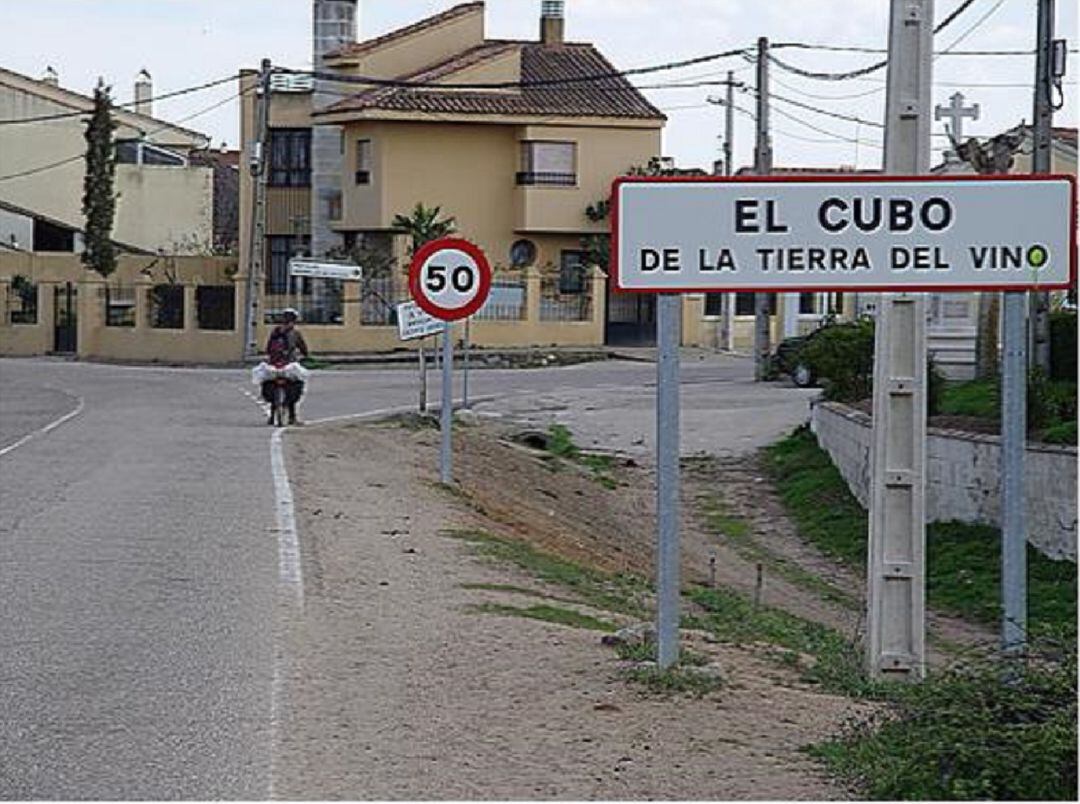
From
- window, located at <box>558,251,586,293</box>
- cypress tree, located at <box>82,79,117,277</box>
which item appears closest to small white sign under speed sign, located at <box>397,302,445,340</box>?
window, located at <box>558,251,586,293</box>

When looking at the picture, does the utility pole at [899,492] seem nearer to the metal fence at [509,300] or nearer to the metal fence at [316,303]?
the metal fence at [316,303]

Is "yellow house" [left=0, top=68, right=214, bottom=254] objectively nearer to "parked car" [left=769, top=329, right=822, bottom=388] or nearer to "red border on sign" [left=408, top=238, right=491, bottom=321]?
"parked car" [left=769, top=329, right=822, bottom=388]

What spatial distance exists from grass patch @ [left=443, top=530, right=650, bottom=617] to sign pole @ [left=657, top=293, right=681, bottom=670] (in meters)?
4.00

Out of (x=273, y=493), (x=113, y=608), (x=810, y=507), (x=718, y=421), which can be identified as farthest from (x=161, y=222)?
(x=113, y=608)

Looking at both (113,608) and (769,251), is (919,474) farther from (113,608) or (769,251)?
(113,608)

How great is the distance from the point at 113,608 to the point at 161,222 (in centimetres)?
6958

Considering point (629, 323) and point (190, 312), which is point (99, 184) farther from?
point (629, 323)

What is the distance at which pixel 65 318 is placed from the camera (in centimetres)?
6131

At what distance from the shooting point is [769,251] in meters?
9.71

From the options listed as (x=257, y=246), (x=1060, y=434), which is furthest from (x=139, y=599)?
(x=257, y=246)

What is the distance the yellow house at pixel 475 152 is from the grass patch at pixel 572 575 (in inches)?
1677

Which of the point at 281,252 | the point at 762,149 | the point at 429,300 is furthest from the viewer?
the point at 281,252

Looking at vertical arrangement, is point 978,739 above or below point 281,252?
below

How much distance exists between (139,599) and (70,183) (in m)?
66.5
